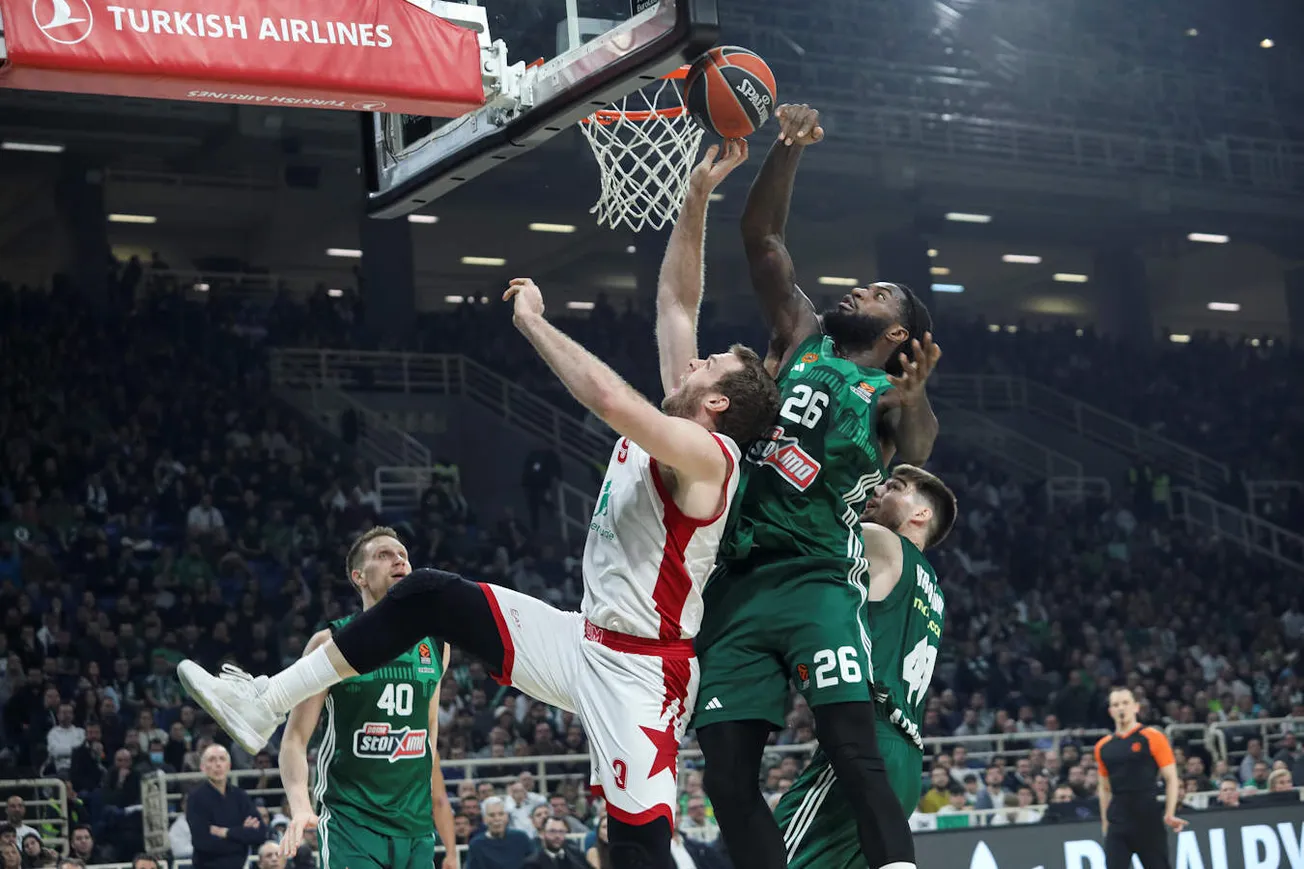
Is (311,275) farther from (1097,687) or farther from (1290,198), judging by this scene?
(1290,198)

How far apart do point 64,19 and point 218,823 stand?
6316 mm

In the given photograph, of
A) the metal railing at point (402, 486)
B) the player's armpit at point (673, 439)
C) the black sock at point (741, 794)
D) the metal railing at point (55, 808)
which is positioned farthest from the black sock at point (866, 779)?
the metal railing at point (402, 486)

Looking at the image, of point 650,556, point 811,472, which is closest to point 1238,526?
point 811,472

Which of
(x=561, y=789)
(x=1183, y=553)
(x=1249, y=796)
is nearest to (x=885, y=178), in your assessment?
(x=1183, y=553)

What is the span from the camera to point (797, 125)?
526 cm

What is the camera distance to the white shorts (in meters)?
4.59

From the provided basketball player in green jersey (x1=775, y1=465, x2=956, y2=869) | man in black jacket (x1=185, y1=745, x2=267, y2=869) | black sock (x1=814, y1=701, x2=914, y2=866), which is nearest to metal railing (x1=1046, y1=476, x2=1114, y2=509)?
man in black jacket (x1=185, y1=745, x2=267, y2=869)

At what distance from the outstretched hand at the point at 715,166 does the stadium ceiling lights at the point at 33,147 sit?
17.5m

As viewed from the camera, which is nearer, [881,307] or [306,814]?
[881,307]

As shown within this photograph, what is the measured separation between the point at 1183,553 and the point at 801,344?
19.8 m

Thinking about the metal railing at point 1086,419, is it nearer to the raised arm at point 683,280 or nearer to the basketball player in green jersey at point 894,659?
the basketball player in green jersey at point 894,659

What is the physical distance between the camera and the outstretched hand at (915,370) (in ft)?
16.7

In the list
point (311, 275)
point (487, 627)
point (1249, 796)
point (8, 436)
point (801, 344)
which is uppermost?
point (311, 275)

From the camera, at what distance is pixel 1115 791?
39.6ft
